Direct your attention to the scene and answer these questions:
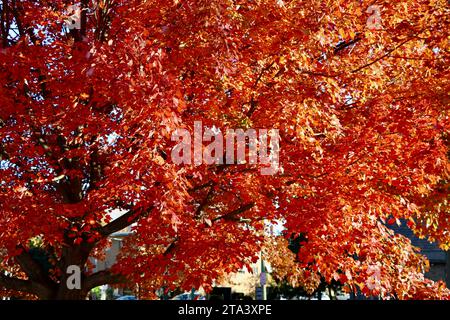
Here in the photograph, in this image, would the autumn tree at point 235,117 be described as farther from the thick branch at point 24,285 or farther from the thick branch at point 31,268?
the thick branch at point 24,285

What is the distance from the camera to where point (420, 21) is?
37.5 feet

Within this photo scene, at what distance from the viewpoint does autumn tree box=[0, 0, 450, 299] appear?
9922 millimetres

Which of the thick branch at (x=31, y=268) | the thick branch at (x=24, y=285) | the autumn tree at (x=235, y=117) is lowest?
the thick branch at (x=24, y=285)

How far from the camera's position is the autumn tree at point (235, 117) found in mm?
9922

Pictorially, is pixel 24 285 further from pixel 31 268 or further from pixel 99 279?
pixel 99 279

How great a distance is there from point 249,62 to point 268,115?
4.79 ft

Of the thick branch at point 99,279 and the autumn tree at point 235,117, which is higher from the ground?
the autumn tree at point 235,117

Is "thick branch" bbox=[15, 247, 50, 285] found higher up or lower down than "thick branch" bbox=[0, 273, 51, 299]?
higher up

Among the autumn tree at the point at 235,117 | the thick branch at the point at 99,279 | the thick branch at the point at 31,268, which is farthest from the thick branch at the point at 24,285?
the autumn tree at the point at 235,117

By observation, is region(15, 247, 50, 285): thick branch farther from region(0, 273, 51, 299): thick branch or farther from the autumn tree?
the autumn tree

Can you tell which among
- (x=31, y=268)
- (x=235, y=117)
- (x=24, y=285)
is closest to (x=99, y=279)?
(x=31, y=268)

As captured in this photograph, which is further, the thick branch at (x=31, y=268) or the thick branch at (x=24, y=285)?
the thick branch at (x=31, y=268)

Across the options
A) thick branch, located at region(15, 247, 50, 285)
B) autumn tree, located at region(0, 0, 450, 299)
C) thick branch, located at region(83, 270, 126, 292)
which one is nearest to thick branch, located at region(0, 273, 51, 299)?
thick branch, located at region(15, 247, 50, 285)

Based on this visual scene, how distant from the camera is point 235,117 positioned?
34.6 ft
